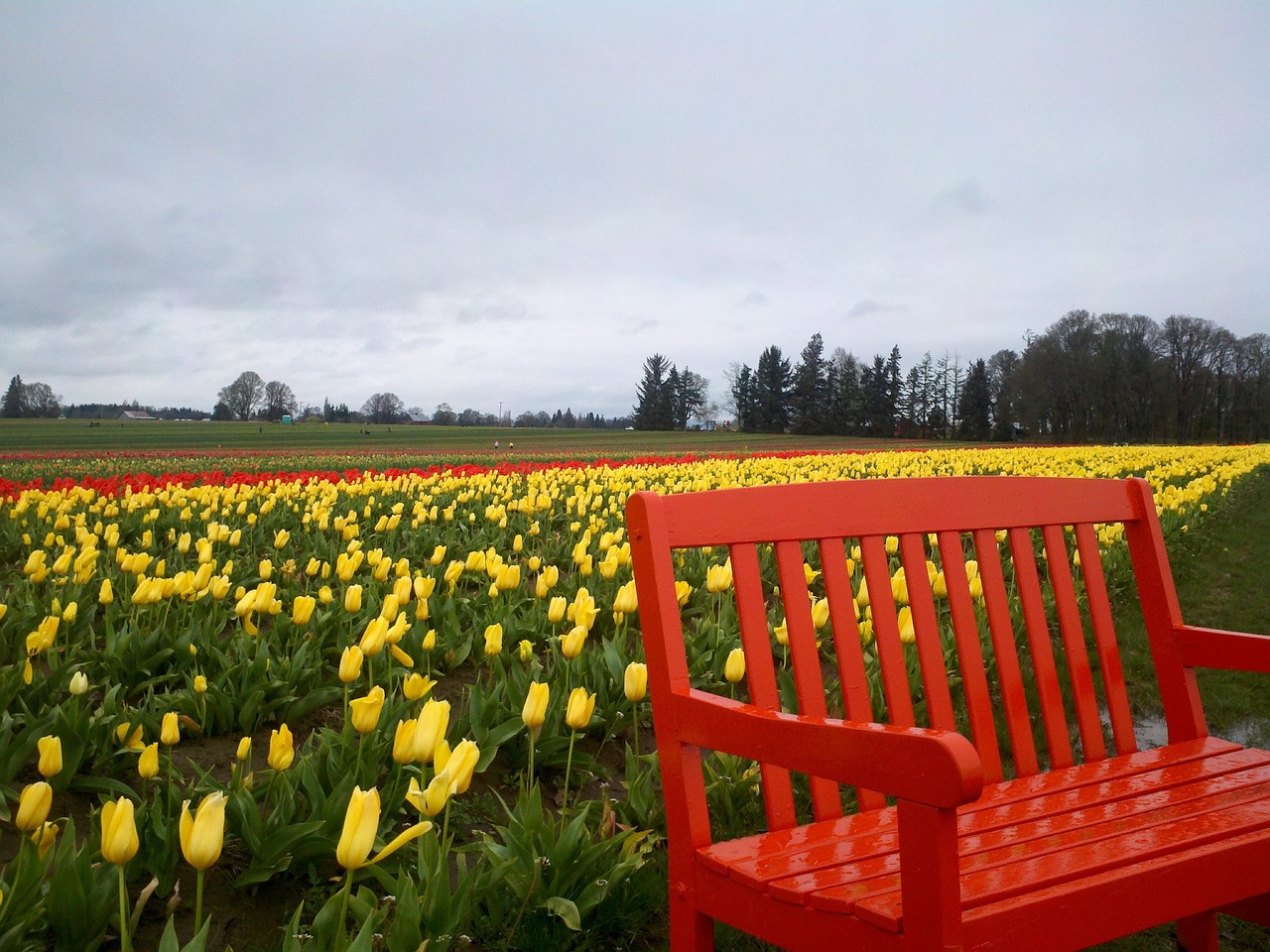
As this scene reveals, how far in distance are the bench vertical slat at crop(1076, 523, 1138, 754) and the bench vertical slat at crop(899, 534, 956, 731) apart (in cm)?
59

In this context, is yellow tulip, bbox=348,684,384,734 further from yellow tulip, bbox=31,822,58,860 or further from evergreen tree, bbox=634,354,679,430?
evergreen tree, bbox=634,354,679,430

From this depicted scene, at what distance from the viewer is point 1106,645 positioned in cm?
234

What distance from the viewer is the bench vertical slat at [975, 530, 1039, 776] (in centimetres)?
208

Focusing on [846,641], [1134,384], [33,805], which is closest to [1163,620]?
[846,641]

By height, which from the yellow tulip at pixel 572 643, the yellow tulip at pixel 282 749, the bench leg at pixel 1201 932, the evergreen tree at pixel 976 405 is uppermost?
the evergreen tree at pixel 976 405

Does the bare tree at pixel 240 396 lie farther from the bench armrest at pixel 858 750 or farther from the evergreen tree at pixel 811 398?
the bench armrest at pixel 858 750

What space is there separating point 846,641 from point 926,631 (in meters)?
0.24

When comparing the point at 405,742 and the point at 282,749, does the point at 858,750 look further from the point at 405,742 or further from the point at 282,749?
the point at 282,749

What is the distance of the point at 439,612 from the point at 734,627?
1346 millimetres

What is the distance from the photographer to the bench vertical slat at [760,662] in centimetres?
170

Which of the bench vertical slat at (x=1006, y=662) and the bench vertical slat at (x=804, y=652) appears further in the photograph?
the bench vertical slat at (x=1006, y=662)

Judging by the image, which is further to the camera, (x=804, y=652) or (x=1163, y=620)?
(x=1163, y=620)

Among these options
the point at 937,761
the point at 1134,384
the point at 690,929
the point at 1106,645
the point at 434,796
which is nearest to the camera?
the point at 937,761

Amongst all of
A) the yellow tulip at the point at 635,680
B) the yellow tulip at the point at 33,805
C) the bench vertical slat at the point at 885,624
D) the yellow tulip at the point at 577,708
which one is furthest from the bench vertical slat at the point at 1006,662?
the yellow tulip at the point at 33,805
